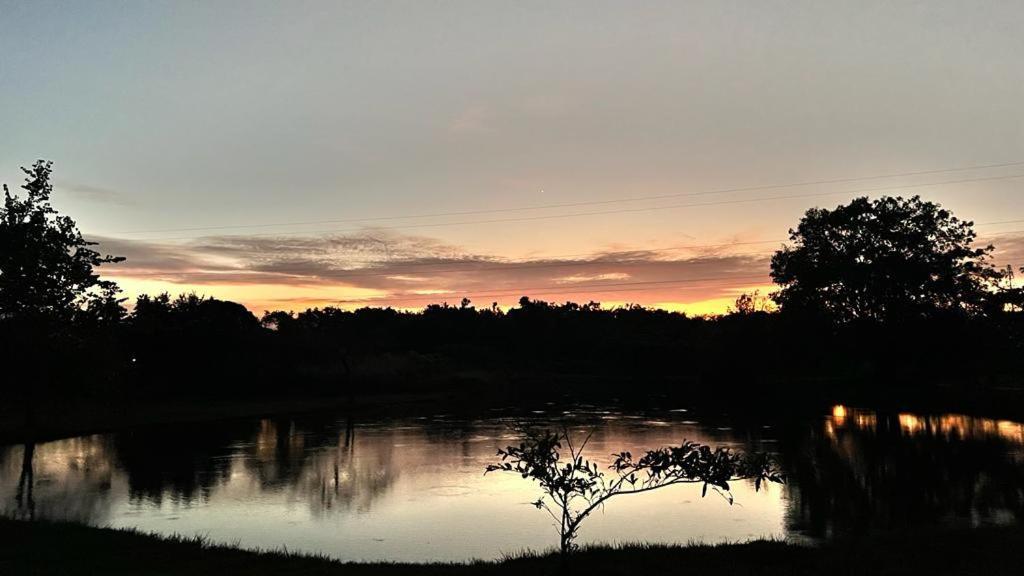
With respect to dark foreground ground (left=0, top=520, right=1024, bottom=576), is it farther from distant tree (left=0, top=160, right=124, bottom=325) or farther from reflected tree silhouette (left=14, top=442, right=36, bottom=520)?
distant tree (left=0, top=160, right=124, bottom=325)

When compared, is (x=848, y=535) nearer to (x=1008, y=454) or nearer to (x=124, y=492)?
(x=1008, y=454)

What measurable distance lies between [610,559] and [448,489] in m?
12.9

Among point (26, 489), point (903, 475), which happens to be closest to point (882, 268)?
point (903, 475)

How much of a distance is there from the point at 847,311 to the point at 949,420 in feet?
110

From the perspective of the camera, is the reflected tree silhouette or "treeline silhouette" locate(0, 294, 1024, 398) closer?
the reflected tree silhouette

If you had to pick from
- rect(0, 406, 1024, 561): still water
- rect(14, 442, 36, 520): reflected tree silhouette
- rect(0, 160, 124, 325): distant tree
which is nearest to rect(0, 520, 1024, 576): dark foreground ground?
rect(0, 406, 1024, 561): still water

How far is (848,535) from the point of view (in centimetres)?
1772

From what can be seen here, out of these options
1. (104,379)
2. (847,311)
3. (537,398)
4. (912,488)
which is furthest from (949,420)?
(104,379)

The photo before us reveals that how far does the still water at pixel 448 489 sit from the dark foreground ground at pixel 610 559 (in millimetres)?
3115

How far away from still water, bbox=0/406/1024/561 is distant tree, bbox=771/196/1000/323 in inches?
1348

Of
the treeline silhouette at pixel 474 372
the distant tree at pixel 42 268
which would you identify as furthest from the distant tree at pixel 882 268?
the distant tree at pixel 42 268

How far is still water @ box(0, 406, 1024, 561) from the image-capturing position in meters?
19.0

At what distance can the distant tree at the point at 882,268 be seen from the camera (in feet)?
248

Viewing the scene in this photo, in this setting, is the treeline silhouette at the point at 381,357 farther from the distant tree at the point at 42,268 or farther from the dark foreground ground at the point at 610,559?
the dark foreground ground at the point at 610,559
